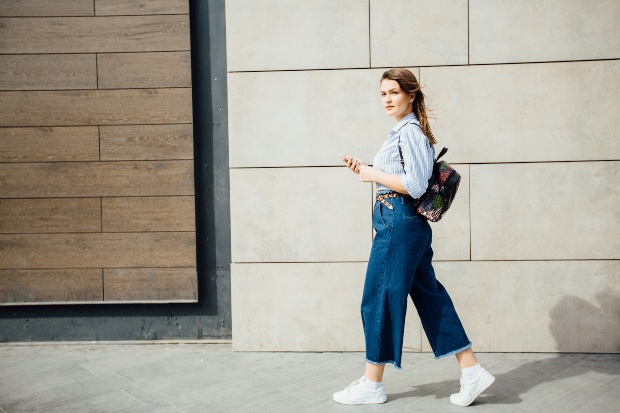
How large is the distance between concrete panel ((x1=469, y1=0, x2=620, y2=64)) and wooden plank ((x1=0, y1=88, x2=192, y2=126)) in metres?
2.29

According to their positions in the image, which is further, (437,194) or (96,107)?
(96,107)

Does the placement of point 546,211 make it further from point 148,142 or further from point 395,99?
point 148,142

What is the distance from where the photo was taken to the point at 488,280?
4484 millimetres

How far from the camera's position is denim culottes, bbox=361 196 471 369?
10.9 feet

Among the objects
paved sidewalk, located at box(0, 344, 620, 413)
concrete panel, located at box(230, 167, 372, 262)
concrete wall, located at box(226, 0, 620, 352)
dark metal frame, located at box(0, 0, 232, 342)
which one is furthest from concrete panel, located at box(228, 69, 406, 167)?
paved sidewalk, located at box(0, 344, 620, 413)

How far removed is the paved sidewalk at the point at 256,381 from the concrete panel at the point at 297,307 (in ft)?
0.38

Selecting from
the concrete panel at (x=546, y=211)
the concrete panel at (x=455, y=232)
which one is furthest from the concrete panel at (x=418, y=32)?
the concrete panel at (x=546, y=211)

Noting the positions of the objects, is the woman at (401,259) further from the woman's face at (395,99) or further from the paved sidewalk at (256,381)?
the paved sidewalk at (256,381)

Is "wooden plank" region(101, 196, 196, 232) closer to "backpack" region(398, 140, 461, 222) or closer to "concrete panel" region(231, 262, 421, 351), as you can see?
"concrete panel" region(231, 262, 421, 351)

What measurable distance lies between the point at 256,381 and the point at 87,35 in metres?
2.97

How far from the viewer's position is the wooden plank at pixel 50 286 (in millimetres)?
4855

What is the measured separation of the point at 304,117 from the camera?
4.55 meters

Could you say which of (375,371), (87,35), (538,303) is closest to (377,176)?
(375,371)

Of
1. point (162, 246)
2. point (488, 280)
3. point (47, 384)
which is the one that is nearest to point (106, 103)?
point (162, 246)
